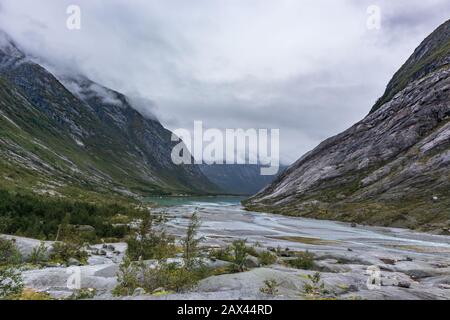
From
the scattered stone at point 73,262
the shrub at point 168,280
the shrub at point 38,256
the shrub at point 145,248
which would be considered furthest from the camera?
the shrub at point 145,248

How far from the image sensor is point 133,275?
2169 centimetres

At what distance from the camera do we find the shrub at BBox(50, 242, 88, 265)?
33.9m

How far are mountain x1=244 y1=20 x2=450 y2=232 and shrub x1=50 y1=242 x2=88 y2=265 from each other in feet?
255

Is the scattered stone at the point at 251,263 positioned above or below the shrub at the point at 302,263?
above

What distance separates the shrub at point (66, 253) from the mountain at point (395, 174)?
77.8 meters

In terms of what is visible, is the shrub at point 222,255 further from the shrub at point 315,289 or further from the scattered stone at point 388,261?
the scattered stone at point 388,261

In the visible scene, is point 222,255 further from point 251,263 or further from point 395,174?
point 395,174

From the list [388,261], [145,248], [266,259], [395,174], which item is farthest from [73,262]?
[395,174]

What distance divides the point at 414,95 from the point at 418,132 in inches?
1264

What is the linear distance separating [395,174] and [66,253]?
12561 centimetres

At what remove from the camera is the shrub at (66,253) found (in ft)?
111

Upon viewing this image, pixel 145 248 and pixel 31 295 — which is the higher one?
pixel 145 248

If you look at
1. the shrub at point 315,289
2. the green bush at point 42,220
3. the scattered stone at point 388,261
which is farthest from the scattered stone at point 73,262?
the scattered stone at point 388,261

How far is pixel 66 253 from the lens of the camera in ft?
115
